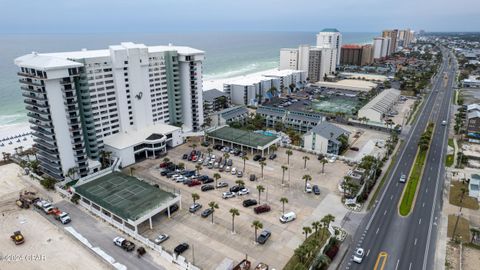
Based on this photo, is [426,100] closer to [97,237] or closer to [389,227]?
[389,227]

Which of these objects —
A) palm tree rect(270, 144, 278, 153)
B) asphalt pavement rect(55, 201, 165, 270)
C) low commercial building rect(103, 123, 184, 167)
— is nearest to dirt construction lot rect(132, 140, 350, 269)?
low commercial building rect(103, 123, 184, 167)

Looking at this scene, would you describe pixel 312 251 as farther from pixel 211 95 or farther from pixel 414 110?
pixel 414 110

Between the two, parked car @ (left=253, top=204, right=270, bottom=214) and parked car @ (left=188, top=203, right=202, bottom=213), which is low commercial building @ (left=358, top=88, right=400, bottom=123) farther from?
parked car @ (left=188, top=203, right=202, bottom=213)

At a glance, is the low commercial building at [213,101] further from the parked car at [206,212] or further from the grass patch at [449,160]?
the grass patch at [449,160]

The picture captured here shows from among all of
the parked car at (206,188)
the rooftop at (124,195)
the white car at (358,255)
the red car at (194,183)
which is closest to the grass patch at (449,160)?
the white car at (358,255)

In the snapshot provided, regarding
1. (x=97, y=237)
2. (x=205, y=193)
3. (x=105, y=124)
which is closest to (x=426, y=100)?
(x=205, y=193)

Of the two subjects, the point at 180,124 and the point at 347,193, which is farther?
the point at 180,124
